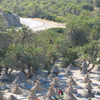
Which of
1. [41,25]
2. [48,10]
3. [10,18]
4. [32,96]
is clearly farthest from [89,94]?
[48,10]

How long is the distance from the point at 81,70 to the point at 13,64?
1289cm

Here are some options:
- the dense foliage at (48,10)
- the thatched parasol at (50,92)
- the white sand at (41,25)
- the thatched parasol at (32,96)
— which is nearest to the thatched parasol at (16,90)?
the thatched parasol at (32,96)

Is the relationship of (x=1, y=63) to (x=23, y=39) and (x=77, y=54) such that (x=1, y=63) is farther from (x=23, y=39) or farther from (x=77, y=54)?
(x=77, y=54)

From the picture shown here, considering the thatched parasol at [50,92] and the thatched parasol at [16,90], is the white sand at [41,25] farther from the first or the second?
the thatched parasol at [50,92]

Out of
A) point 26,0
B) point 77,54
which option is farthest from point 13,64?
point 26,0

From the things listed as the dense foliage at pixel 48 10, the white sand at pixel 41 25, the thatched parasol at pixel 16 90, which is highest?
the dense foliage at pixel 48 10

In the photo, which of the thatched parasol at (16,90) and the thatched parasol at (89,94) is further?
the thatched parasol at (89,94)

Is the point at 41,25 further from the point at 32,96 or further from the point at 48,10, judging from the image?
the point at 48,10

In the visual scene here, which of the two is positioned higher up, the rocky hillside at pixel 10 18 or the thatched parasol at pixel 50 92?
the rocky hillside at pixel 10 18

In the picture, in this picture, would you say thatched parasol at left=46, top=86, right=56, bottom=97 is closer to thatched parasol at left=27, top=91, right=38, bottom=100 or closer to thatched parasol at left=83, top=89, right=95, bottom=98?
Answer: thatched parasol at left=27, top=91, right=38, bottom=100

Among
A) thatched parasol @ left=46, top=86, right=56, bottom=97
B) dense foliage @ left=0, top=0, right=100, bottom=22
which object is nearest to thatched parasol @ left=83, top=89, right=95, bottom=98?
thatched parasol @ left=46, top=86, right=56, bottom=97

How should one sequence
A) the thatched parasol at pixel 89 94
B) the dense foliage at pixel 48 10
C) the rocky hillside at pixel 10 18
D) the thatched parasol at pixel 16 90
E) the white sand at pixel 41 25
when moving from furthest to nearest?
1. the dense foliage at pixel 48 10
2. the white sand at pixel 41 25
3. the rocky hillside at pixel 10 18
4. the thatched parasol at pixel 89 94
5. the thatched parasol at pixel 16 90

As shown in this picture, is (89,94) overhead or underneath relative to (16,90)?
underneath

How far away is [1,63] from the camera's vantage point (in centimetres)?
2980
